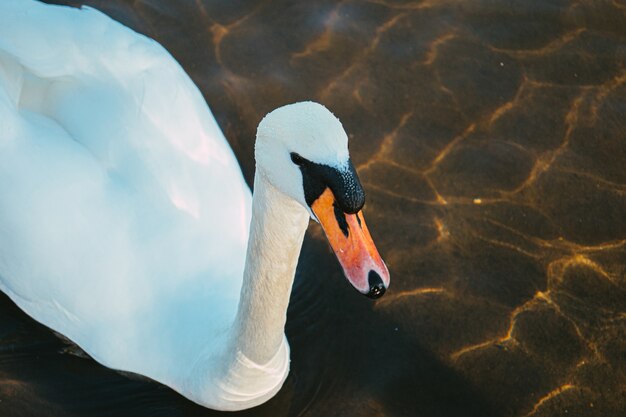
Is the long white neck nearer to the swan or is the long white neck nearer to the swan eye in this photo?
the swan

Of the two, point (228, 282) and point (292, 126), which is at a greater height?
point (292, 126)

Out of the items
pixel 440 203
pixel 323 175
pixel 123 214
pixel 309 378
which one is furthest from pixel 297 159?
pixel 440 203

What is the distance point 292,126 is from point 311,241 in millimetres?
2066

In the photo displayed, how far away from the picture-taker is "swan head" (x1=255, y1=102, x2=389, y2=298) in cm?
238

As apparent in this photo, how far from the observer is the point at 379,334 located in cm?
412

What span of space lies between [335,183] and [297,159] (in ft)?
0.47

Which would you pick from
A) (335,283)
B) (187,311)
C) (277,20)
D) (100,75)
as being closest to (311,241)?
(335,283)

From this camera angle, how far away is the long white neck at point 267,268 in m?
2.71

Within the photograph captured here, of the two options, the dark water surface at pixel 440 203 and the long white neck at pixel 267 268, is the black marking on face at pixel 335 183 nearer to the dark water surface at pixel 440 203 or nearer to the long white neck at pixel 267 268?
the long white neck at pixel 267 268

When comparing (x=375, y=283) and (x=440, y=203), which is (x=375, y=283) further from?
(x=440, y=203)

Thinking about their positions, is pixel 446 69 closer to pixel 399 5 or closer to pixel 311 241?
pixel 399 5

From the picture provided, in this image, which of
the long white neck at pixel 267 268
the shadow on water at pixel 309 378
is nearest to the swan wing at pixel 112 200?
the shadow on water at pixel 309 378

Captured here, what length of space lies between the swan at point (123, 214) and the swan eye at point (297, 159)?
2.80ft

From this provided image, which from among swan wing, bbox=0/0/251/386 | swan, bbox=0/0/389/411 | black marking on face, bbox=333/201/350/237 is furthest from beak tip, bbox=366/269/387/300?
swan wing, bbox=0/0/251/386
